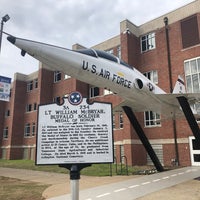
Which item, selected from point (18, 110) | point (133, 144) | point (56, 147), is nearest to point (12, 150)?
point (18, 110)

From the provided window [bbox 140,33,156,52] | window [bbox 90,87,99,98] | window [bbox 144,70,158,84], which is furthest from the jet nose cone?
window [bbox 90,87,99,98]

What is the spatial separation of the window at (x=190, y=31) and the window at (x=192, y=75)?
166cm

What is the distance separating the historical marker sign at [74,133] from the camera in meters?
5.07

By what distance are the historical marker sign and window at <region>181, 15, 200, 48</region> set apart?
18916 mm

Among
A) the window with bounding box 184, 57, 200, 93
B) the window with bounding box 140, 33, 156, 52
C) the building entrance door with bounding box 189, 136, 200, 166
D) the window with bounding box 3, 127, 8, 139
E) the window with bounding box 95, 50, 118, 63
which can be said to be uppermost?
the window with bounding box 140, 33, 156, 52

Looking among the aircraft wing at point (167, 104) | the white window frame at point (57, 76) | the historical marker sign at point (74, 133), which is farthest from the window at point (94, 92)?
the historical marker sign at point (74, 133)

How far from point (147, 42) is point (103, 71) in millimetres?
16594

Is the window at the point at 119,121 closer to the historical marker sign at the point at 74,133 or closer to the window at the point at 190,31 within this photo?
the window at the point at 190,31

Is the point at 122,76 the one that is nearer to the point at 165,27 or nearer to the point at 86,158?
the point at 86,158

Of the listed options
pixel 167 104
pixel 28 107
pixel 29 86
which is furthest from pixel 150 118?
pixel 29 86

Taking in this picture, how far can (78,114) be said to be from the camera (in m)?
5.33

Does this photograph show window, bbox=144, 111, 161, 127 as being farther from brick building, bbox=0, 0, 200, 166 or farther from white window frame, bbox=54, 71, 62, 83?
white window frame, bbox=54, 71, 62, 83

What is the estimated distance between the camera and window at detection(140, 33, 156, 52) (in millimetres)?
24820

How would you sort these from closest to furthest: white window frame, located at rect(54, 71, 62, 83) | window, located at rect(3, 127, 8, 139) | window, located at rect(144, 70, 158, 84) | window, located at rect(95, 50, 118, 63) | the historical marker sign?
the historical marker sign, window, located at rect(95, 50, 118, 63), window, located at rect(144, 70, 158, 84), white window frame, located at rect(54, 71, 62, 83), window, located at rect(3, 127, 8, 139)
